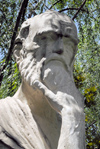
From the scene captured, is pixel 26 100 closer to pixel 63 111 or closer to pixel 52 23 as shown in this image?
pixel 63 111

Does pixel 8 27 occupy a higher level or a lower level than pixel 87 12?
higher

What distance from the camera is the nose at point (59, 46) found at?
355 cm

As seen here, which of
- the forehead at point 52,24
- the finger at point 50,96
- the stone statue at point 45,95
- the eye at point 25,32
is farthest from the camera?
the eye at point 25,32

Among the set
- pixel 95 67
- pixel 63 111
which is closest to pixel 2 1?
pixel 95 67

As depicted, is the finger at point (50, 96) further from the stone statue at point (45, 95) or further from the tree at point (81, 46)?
the tree at point (81, 46)

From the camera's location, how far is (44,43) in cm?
362

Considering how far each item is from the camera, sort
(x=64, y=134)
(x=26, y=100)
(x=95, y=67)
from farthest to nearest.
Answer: (x=95, y=67), (x=26, y=100), (x=64, y=134)

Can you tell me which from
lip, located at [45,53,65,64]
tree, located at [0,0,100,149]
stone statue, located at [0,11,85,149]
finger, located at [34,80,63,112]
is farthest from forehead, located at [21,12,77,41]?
tree, located at [0,0,100,149]

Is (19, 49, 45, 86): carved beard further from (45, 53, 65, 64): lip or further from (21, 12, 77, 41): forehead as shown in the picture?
(21, 12, 77, 41): forehead

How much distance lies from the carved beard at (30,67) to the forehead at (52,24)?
0.28 m

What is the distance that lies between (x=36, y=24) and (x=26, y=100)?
0.80m

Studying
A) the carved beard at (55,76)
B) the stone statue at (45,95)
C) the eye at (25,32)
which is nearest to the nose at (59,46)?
the stone statue at (45,95)

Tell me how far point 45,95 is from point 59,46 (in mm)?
587

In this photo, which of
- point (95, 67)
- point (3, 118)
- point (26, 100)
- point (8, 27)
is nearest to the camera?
point (3, 118)
